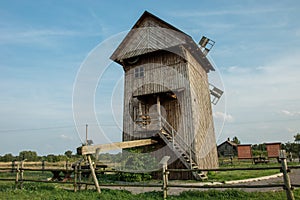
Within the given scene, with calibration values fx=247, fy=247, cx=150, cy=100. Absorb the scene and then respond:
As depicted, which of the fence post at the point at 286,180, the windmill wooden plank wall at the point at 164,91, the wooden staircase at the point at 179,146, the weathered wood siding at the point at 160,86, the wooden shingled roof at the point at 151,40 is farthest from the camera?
the wooden shingled roof at the point at 151,40

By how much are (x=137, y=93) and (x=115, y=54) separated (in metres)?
3.90

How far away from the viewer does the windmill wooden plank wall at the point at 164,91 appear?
609 inches

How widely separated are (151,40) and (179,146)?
763 centimetres

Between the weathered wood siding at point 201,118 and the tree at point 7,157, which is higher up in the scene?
the weathered wood siding at point 201,118

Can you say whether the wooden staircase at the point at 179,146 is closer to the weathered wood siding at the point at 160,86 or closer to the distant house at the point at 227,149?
the weathered wood siding at the point at 160,86

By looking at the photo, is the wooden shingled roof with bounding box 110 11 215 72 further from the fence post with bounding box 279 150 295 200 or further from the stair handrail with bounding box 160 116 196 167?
the fence post with bounding box 279 150 295 200

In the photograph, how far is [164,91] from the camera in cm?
1559

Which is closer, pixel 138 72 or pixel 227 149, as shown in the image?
pixel 138 72

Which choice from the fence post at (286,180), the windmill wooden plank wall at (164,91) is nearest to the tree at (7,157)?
the windmill wooden plank wall at (164,91)

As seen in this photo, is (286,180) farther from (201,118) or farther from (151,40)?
(151,40)

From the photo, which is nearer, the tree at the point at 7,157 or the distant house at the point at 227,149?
the tree at the point at 7,157

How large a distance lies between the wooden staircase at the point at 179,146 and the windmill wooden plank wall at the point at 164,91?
0.20 ft

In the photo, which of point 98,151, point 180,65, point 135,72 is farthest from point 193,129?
A: point 98,151

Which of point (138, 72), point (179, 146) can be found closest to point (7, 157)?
point (138, 72)
